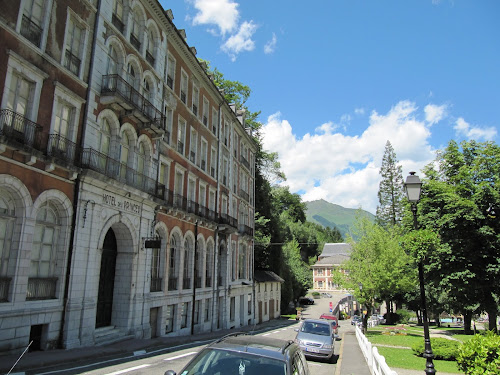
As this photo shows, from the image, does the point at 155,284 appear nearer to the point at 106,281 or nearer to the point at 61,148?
the point at 106,281

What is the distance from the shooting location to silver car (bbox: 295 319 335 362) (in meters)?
15.4

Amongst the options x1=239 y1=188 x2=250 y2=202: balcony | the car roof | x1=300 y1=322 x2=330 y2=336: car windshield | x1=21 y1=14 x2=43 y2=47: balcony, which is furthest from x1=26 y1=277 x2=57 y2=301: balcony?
x1=239 y1=188 x2=250 y2=202: balcony

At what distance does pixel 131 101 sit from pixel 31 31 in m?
5.37


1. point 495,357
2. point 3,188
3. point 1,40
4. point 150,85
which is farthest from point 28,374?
point 150,85

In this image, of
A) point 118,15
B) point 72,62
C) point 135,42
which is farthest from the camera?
point 135,42

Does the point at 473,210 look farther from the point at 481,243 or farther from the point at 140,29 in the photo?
the point at 140,29

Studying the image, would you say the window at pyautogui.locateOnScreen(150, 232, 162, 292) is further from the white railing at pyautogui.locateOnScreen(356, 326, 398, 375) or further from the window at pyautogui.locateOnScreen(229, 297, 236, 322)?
the window at pyautogui.locateOnScreen(229, 297, 236, 322)

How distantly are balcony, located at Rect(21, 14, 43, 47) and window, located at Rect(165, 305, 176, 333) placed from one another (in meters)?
15.6

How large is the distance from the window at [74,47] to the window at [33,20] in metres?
1.27

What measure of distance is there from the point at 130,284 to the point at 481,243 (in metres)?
20.1

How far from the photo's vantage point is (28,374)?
970 cm

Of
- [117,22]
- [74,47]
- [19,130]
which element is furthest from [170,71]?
[19,130]

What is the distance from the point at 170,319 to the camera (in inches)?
886

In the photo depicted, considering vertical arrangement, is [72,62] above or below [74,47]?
below
